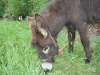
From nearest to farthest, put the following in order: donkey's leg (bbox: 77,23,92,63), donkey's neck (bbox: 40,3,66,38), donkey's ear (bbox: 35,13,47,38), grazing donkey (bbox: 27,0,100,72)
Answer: donkey's ear (bbox: 35,13,47,38) < grazing donkey (bbox: 27,0,100,72) < donkey's neck (bbox: 40,3,66,38) < donkey's leg (bbox: 77,23,92,63)

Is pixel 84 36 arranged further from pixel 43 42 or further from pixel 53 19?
pixel 43 42

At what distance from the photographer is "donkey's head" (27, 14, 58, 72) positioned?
4211 millimetres

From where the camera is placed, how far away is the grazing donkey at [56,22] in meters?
4.28

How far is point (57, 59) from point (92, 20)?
3.91ft

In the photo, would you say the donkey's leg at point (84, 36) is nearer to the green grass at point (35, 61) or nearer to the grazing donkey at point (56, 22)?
the grazing donkey at point (56, 22)

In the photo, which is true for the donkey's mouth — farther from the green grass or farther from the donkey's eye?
the donkey's eye

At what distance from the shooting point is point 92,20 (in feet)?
16.8

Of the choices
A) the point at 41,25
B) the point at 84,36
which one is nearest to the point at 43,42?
the point at 41,25

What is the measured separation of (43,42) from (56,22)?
603mm

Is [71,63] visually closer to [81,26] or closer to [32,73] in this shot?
[81,26]

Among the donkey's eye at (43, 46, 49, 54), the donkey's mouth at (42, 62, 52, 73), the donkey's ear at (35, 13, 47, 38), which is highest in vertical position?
the donkey's ear at (35, 13, 47, 38)

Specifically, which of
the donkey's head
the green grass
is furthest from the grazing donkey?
the green grass

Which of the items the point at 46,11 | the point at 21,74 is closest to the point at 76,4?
the point at 46,11

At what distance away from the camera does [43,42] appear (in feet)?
14.2
